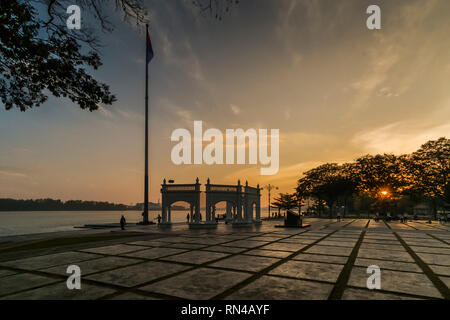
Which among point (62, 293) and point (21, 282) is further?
point (21, 282)

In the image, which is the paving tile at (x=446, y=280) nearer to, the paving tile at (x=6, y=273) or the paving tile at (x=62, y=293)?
the paving tile at (x=62, y=293)

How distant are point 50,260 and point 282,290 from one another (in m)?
8.48

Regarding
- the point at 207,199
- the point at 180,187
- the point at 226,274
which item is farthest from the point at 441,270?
the point at 180,187

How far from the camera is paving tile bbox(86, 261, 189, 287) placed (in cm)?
607

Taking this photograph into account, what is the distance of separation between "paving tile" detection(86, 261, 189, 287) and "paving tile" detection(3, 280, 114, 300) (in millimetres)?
539

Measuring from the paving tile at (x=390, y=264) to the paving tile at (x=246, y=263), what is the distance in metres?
2.97

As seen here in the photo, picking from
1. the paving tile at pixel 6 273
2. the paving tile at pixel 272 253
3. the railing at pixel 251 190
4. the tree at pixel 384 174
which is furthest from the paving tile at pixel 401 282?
the tree at pixel 384 174

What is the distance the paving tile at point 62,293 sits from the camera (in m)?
4.93

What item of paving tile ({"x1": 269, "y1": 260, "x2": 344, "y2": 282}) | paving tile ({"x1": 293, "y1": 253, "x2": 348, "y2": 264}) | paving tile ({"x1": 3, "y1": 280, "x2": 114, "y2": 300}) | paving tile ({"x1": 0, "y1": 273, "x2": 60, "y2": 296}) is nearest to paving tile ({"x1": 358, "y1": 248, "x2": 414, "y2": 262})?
paving tile ({"x1": 293, "y1": 253, "x2": 348, "y2": 264})

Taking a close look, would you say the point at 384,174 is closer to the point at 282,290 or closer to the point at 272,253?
the point at 272,253

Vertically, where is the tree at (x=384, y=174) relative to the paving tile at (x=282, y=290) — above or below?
above

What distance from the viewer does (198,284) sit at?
5.82m
